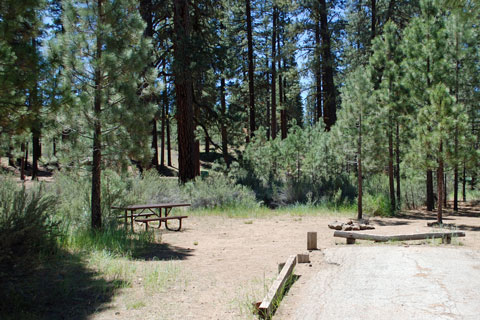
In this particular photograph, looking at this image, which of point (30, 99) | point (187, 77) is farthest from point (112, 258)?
point (187, 77)

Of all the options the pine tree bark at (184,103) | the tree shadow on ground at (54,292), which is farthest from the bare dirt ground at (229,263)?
the pine tree bark at (184,103)

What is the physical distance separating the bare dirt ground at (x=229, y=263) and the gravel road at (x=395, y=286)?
5.3 inches

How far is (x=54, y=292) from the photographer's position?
489cm

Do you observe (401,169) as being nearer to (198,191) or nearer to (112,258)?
(198,191)

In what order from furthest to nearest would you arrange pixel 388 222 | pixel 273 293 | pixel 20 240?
pixel 388 222 < pixel 20 240 < pixel 273 293

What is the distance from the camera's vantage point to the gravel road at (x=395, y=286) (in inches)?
166

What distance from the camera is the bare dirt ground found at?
4.62m

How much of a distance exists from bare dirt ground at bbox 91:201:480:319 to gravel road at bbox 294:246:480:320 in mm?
134

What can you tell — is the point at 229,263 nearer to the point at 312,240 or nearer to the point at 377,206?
the point at 312,240

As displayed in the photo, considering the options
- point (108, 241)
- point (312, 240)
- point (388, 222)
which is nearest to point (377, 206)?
point (388, 222)

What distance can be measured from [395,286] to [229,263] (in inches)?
115

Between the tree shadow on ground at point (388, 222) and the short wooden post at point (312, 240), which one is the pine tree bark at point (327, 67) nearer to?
the tree shadow on ground at point (388, 222)

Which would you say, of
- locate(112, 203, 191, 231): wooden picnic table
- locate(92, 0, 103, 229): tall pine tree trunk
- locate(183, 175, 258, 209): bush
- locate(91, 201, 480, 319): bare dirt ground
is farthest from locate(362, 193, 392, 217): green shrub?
locate(92, 0, 103, 229): tall pine tree trunk

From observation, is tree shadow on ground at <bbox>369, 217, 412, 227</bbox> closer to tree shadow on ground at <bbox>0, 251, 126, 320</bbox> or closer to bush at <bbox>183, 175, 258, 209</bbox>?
bush at <bbox>183, 175, 258, 209</bbox>
